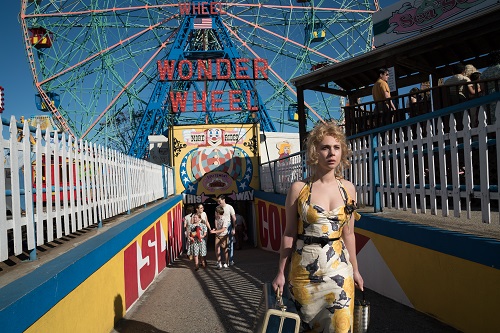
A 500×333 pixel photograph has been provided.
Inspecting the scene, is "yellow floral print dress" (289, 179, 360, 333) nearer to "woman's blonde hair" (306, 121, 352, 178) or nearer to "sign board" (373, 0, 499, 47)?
"woman's blonde hair" (306, 121, 352, 178)

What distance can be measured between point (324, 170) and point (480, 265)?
1.46m

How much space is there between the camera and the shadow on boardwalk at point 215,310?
385 centimetres

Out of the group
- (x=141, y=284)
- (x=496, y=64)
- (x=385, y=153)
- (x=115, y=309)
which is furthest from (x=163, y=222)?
(x=496, y=64)

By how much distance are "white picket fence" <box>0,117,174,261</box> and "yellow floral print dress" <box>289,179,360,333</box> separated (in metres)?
1.82

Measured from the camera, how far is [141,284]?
233 inches

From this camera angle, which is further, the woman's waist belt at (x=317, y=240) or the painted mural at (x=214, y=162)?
the painted mural at (x=214, y=162)

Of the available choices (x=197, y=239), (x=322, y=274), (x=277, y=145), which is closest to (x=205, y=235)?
(x=197, y=239)

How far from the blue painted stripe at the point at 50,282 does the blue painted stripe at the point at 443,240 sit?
285cm

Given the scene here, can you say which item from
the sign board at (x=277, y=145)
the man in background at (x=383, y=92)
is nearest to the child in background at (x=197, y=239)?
the man in background at (x=383, y=92)

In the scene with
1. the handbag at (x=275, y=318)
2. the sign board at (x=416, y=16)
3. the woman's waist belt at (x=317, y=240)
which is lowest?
the handbag at (x=275, y=318)

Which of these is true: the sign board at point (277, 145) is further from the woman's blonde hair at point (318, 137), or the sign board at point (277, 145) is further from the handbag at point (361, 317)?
the handbag at point (361, 317)

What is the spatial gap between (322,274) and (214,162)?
14272 millimetres

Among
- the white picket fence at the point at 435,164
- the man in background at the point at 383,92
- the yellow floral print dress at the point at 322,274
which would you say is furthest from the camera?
the man in background at the point at 383,92

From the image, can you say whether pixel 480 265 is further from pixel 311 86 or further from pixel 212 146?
pixel 212 146
